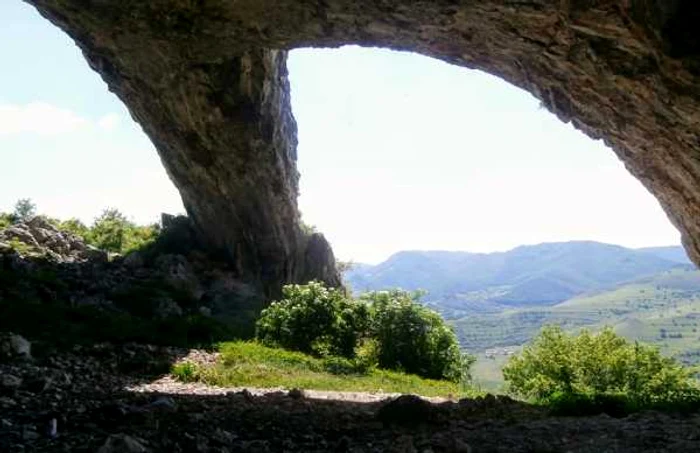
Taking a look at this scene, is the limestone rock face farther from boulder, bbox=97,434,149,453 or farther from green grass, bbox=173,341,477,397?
boulder, bbox=97,434,149,453

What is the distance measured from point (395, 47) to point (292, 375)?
10402mm

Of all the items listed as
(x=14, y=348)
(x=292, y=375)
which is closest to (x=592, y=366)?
(x=292, y=375)

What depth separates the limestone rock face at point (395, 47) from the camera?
12992mm

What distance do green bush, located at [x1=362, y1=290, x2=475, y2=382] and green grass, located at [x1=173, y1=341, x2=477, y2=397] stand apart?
6.32 feet

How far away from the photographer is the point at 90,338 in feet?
61.6

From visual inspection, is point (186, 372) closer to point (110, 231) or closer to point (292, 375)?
point (292, 375)

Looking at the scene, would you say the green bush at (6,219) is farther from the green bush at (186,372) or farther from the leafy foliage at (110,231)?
the green bush at (186,372)

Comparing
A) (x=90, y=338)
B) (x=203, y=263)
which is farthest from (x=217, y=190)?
(x=90, y=338)

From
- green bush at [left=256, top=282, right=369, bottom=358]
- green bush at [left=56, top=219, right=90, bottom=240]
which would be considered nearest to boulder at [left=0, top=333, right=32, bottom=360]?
green bush at [left=256, top=282, right=369, bottom=358]

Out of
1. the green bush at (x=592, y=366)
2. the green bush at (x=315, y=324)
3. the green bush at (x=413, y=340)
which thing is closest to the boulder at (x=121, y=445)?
the green bush at (x=315, y=324)

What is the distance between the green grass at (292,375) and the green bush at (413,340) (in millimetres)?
1927

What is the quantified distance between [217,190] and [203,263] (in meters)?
5.87

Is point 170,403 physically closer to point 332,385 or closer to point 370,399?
point 370,399

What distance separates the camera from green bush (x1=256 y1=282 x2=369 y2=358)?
86.3 feet
